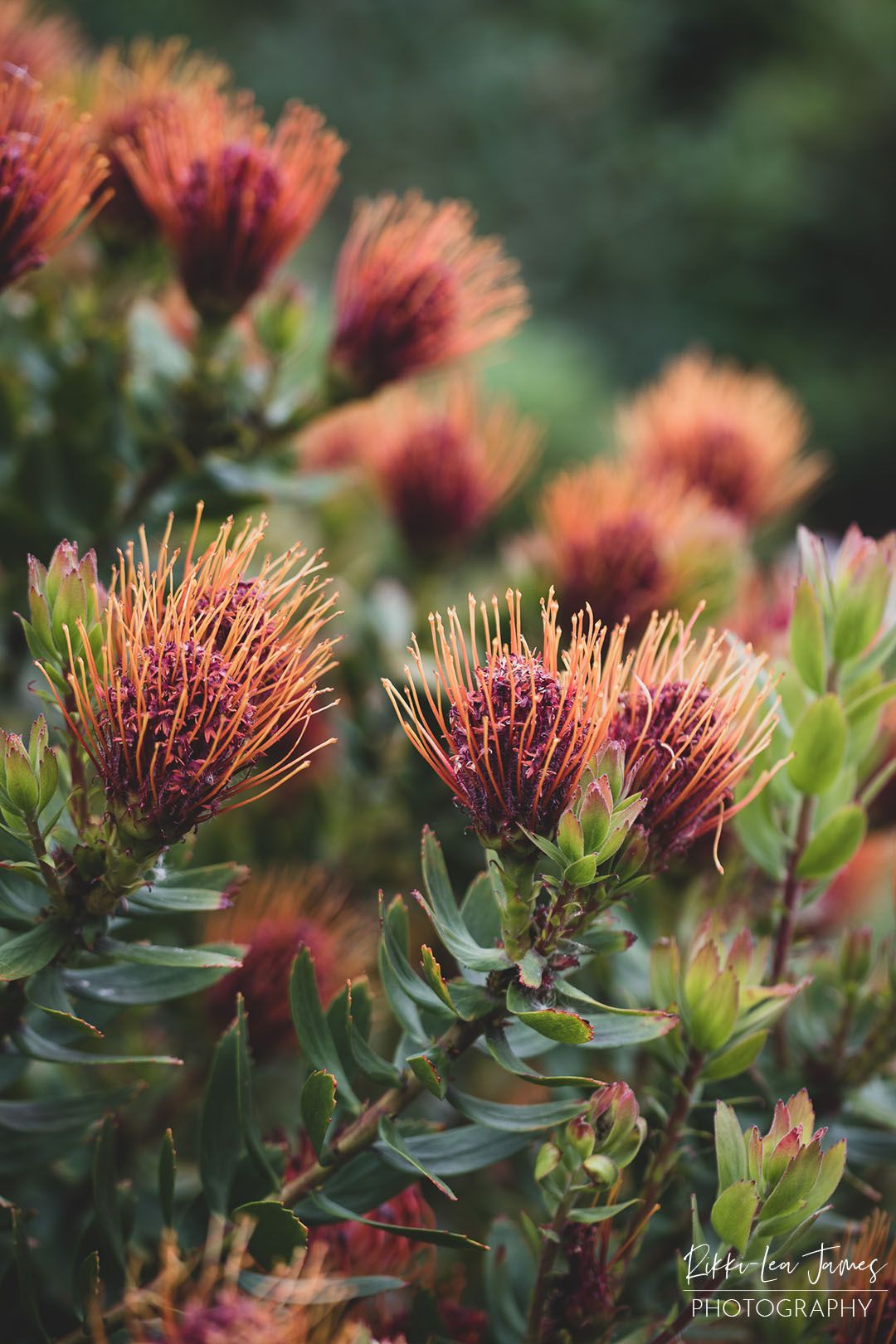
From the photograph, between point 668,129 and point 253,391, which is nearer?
point 253,391

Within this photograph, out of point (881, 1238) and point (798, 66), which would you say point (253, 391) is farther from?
point (798, 66)

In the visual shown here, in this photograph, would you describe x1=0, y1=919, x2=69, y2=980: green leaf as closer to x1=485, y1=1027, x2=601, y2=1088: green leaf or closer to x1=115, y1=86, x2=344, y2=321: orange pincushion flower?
→ x1=485, y1=1027, x2=601, y2=1088: green leaf

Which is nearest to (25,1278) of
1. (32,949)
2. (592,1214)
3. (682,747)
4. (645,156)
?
(32,949)

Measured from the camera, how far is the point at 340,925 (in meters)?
0.82

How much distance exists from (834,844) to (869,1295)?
0.23m

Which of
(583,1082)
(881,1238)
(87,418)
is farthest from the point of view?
(87,418)

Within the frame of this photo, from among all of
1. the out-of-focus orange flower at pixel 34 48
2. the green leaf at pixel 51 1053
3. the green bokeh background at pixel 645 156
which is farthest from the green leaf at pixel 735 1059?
the green bokeh background at pixel 645 156

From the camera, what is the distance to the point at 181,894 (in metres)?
0.52

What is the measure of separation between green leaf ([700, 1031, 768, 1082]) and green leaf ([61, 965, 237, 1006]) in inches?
9.8

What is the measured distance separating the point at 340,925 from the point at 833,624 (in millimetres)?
420

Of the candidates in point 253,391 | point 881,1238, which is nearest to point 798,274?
point 253,391

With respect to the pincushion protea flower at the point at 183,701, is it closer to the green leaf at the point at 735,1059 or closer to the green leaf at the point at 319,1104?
the green leaf at the point at 319,1104

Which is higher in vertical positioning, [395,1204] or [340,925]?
[340,925]

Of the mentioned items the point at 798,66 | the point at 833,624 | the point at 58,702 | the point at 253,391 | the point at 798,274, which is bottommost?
the point at 58,702
